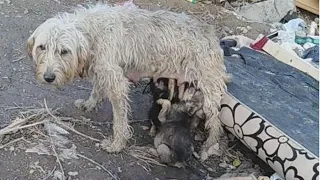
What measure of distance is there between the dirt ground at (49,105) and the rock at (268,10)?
6.97 feet

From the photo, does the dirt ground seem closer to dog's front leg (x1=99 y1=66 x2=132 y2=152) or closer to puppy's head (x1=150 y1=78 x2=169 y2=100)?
dog's front leg (x1=99 y1=66 x2=132 y2=152)

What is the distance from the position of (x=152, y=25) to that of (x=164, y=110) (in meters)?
0.64

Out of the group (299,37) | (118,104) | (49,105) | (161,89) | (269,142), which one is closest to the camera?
(269,142)

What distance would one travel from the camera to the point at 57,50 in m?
3.86

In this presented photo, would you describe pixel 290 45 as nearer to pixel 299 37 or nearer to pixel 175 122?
pixel 299 37

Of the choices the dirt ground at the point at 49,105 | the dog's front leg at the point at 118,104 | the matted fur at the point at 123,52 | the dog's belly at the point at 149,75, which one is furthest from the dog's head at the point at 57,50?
the dirt ground at the point at 49,105

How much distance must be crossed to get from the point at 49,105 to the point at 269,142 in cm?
174

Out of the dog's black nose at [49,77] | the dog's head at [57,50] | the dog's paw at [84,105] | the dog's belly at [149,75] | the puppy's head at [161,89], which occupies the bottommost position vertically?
the dog's paw at [84,105]

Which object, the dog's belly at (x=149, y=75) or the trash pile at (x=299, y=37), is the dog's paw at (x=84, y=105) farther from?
the trash pile at (x=299, y=37)

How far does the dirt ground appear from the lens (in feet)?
13.2

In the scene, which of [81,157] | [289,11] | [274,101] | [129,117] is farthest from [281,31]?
[81,157]

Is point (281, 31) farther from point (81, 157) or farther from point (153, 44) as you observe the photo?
point (81, 157)

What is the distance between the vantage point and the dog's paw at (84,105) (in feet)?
15.2

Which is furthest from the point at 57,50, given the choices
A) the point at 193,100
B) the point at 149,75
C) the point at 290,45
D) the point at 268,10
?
the point at 268,10
